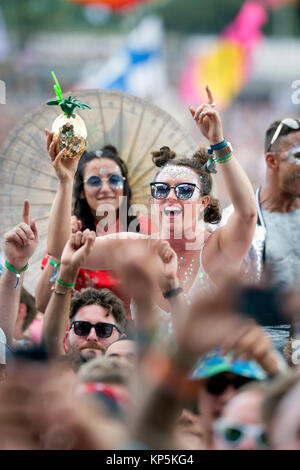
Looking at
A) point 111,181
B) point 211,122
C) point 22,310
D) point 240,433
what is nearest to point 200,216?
point 211,122

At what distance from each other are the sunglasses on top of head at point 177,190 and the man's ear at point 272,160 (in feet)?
2.04

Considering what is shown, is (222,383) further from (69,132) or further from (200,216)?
(69,132)

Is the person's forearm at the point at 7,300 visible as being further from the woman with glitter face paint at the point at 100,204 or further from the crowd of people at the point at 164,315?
the woman with glitter face paint at the point at 100,204

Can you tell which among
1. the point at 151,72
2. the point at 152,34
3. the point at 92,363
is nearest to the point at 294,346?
the point at 92,363

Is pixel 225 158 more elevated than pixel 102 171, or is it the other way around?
pixel 102 171

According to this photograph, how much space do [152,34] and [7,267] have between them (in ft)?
27.8

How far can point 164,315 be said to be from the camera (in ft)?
9.57

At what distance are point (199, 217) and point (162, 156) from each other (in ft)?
1.11

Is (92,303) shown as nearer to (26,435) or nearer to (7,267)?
(7,267)

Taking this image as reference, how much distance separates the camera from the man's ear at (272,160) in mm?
3635

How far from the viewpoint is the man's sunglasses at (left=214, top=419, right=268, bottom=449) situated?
6.31 feet

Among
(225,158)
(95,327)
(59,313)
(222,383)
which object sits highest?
(225,158)

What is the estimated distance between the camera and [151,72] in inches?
387

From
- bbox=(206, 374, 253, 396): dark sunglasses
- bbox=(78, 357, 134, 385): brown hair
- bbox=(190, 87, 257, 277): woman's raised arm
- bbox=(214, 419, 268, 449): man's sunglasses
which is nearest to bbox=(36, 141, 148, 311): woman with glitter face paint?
bbox=(190, 87, 257, 277): woman's raised arm
